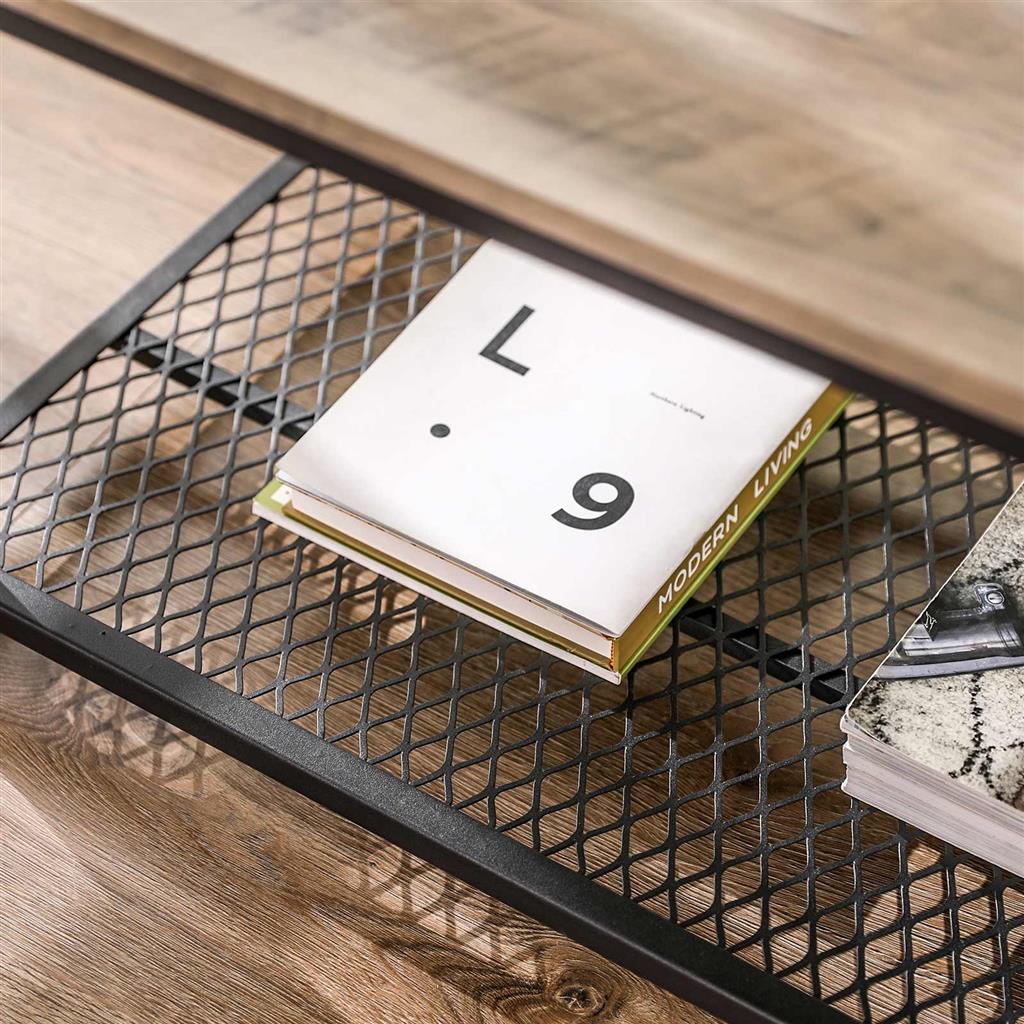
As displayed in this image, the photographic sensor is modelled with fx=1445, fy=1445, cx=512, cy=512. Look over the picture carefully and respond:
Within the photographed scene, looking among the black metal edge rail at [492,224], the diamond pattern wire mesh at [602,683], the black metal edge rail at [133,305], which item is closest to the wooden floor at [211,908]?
the diamond pattern wire mesh at [602,683]

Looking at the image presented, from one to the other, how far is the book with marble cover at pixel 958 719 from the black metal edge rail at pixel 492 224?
10.2 inches

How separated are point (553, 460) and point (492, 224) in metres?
0.33

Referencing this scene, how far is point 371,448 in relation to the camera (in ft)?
2.70

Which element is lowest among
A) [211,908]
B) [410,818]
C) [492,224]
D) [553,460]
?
[211,908]

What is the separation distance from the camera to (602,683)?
0.85 metres

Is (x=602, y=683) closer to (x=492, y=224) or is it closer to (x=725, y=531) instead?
(x=725, y=531)

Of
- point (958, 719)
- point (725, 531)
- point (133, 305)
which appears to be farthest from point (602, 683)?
point (133, 305)

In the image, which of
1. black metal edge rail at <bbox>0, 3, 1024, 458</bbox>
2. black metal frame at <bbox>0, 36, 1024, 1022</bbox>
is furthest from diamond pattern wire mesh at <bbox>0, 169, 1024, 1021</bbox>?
black metal edge rail at <bbox>0, 3, 1024, 458</bbox>

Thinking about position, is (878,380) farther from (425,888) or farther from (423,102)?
(425,888)

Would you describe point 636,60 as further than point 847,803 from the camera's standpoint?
No

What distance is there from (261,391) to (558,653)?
28 cm

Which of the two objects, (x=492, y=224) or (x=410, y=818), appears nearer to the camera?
(x=492, y=224)

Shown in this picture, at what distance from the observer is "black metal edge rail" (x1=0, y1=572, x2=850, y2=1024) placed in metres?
0.66

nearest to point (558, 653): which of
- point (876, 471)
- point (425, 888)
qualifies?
point (425, 888)
